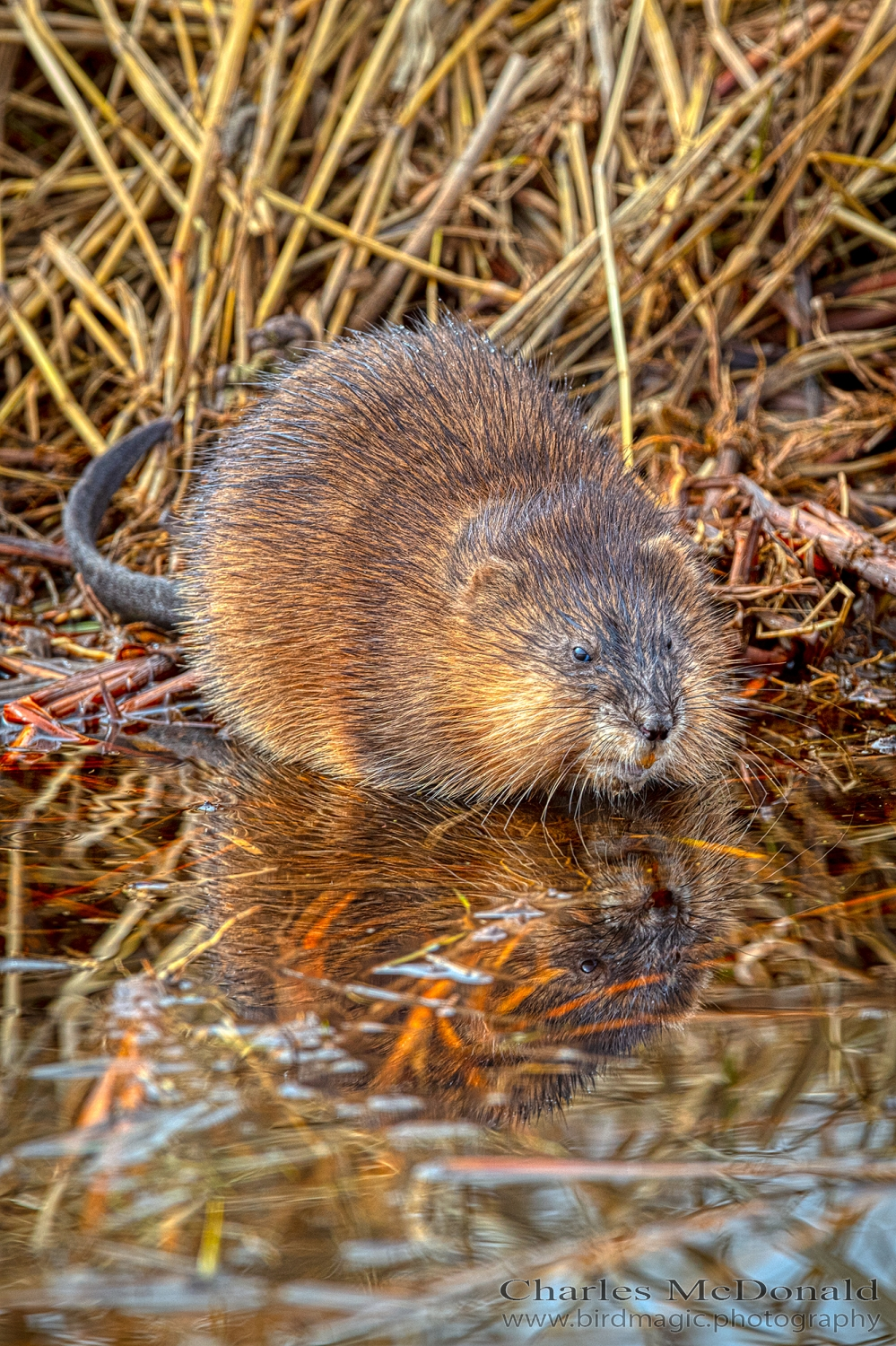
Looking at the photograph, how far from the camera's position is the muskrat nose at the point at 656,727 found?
3115 mm

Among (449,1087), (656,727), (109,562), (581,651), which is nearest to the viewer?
(449,1087)

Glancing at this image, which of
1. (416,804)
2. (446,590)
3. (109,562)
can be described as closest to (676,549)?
(446,590)

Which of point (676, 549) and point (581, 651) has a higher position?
point (676, 549)

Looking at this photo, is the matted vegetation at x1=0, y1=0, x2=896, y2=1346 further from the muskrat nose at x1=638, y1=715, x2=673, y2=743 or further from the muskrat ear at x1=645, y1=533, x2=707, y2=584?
the muskrat ear at x1=645, y1=533, x2=707, y2=584

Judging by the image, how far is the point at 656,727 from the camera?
10.2 ft

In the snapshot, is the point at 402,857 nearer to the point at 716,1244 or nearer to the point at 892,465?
the point at 716,1244

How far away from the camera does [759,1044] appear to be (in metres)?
2.01

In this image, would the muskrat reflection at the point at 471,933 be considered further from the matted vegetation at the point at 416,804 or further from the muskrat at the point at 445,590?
the muskrat at the point at 445,590

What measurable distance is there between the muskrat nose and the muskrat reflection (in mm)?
205

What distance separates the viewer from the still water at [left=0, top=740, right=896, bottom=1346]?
1.56 meters

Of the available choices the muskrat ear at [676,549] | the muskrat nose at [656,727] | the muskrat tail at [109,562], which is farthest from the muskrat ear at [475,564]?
the muskrat tail at [109,562]

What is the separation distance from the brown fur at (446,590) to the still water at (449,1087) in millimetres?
372

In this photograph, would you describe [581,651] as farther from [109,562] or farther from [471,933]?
[109,562]

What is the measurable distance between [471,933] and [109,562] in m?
2.60
